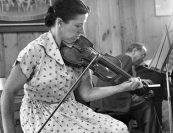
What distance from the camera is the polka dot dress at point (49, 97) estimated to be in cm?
139

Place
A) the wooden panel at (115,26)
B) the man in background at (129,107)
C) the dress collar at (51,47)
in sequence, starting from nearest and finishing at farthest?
1. the dress collar at (51,47)
2. the man in background at (129,107)
3. the wooden panel at (115,26)

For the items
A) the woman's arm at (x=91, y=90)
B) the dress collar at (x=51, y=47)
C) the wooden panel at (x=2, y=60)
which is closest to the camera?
the dress collar at (x=51, y=47)

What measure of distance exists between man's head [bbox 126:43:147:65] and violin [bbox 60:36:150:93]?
4.17 ft

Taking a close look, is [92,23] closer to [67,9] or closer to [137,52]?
[137,52]

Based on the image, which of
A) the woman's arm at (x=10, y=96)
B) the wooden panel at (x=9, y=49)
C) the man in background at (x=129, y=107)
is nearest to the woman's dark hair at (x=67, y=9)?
the woman's arm at (x=10, y=96)

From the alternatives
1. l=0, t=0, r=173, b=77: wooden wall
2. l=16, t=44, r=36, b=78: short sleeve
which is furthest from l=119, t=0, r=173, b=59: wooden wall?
l=16, t=44, r=36, b=78: short sleeve

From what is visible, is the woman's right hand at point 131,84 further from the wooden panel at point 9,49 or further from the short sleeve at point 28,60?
the wooden panel at point 9,49

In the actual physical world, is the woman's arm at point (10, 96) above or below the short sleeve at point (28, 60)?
below

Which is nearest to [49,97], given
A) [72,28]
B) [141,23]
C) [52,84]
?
[52,84]

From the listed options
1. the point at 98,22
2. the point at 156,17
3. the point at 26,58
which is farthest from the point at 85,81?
the point at 156,17

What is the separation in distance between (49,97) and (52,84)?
0.07 meters

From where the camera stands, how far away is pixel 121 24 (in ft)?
10.2

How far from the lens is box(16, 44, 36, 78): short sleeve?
137 centimetres

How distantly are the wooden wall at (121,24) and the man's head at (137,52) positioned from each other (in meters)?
0.18
